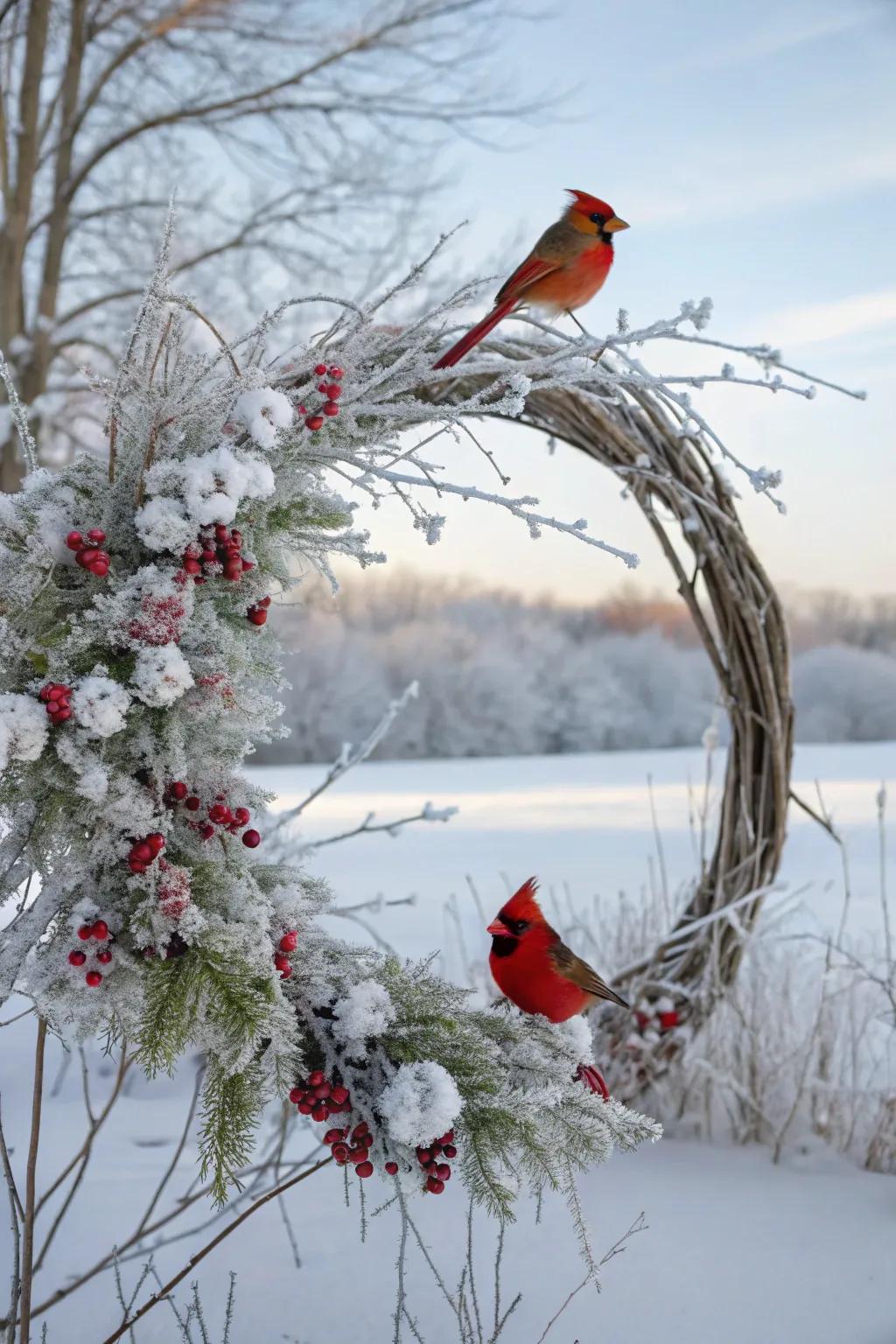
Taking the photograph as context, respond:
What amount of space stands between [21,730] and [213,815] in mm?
167

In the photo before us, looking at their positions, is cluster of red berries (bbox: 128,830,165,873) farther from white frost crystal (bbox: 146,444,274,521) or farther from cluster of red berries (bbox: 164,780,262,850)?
white frost crystal (bbox: 146,444,274,521)

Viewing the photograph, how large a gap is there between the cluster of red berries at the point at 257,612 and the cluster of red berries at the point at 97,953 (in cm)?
26

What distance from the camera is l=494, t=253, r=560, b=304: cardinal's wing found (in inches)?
44.4

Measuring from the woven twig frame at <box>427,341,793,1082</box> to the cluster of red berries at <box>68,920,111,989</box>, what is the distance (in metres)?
0.78

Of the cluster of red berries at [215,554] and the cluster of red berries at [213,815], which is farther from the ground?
the cluster of red berries at [215,554]

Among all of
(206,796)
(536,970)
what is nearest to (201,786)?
(206,796)

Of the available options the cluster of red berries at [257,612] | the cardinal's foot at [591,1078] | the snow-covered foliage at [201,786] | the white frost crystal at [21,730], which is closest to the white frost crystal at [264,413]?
the snow-covered foliage at [201,786]

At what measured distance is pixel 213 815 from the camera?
0.86 m

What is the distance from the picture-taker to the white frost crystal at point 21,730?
751 mm

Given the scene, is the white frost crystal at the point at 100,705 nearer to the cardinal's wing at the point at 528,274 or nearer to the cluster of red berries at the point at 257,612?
the cluster of red berries at the point at 257,612

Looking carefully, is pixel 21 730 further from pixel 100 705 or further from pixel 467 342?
pixel 467 342

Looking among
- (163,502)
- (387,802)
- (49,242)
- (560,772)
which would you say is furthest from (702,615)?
(49,242)

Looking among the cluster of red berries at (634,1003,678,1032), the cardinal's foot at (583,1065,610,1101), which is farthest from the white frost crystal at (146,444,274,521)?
the cluster of red berries at (634,1003,678,1032)

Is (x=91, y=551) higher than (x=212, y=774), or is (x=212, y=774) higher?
(x=91, y=551)
